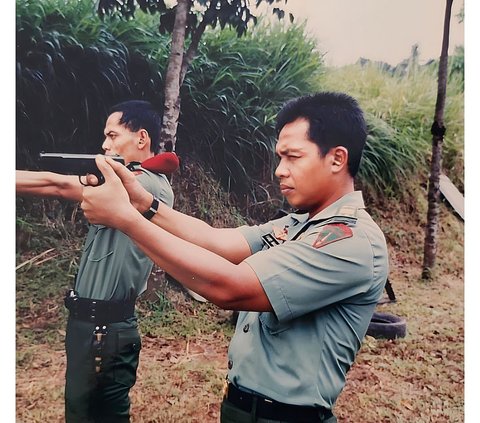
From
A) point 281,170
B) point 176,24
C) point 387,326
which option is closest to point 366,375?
point 387,326

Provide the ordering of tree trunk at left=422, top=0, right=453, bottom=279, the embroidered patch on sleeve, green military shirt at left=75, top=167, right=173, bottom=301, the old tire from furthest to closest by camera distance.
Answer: tree trunk at left=422, top=0, right=453, bottom=279, the old tire, green military shirt at left=75, top=167, right=173, bottom=301, the embroidered patch on sleeve

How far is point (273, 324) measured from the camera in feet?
6.55

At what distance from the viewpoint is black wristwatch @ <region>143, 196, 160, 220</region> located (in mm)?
2109

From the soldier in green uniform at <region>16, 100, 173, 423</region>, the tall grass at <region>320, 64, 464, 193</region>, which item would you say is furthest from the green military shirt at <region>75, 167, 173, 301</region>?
the tall grass at <region>320, 64, 464, 193</region>

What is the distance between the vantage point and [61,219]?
87.5 inches

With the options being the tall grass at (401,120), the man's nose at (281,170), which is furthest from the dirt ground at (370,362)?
the man's nose at (281,170)

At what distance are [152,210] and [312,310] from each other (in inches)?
26.9

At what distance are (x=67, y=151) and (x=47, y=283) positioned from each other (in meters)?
0.52

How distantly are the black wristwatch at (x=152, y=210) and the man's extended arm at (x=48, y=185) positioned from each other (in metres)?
0.26

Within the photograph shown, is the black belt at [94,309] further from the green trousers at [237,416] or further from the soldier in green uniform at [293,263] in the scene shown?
the green trousers at [237,416]

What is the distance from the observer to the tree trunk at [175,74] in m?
2.37

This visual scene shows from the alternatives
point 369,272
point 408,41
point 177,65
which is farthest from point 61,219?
point 408,41

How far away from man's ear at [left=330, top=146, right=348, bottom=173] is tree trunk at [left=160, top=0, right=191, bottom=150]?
66cm

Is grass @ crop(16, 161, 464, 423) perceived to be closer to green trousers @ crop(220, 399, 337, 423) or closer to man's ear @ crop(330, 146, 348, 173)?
green trousers @ crop(220, 399, 337, 423)
